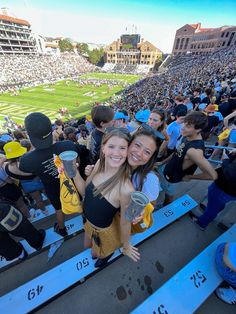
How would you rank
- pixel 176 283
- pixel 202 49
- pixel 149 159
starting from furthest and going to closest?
pixel 202 49, pixel 176 283, pixel 149 159

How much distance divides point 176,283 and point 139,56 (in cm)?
8538

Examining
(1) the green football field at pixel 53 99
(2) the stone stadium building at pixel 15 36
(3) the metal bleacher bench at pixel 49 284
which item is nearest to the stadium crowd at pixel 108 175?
(3) the metal bleacher bench at pixel 49 284

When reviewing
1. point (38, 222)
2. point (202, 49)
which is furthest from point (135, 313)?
point (202, 49)

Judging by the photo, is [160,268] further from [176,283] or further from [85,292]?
[85,292]

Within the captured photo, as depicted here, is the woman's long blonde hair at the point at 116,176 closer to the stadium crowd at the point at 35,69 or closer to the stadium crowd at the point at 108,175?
the stadium crowd at the point at 108,175

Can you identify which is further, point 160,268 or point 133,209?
point 160,268

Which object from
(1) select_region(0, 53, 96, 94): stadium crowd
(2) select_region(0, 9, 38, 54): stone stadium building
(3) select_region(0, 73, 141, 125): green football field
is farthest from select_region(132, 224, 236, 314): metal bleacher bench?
(2) select_region(0, 9, 38, 54): stone stadium building

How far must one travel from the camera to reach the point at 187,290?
7.13 feet

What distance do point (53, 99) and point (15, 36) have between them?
52371 mm

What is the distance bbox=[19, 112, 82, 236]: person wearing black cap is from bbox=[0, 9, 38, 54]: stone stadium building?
247ft

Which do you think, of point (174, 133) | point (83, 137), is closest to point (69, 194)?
point (174, 133)

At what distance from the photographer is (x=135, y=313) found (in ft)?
6.51

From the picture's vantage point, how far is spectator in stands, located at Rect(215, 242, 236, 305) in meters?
1.99

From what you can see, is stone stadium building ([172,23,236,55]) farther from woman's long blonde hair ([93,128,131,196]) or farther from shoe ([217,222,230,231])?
woman's long blonde hair ([93,128,131,196])
